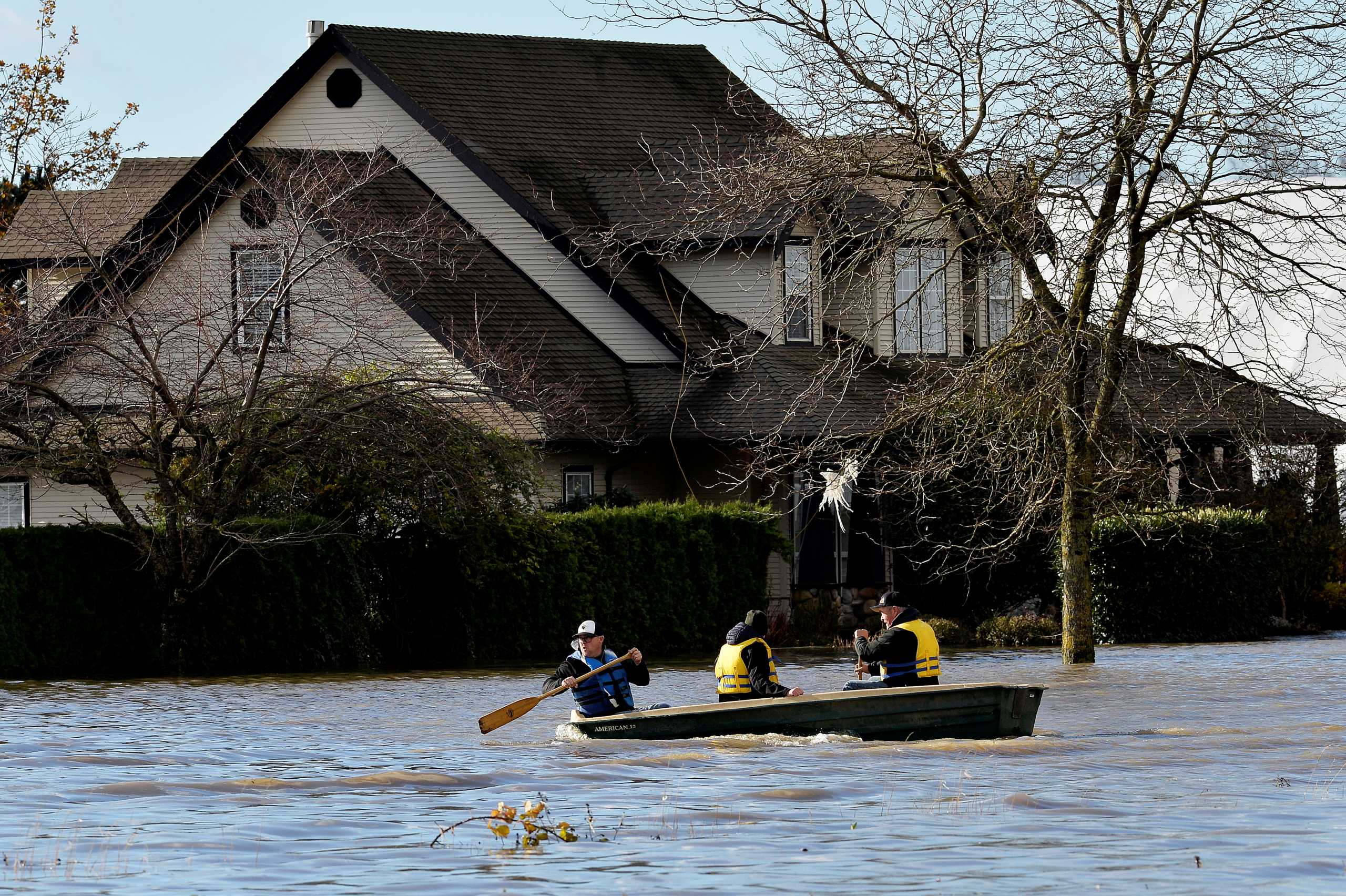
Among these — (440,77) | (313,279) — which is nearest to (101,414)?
(313,279)

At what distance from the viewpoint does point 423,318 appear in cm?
3206

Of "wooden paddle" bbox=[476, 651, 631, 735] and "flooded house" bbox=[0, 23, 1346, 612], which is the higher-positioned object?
"flooded house" bbox=[0, 23, 1346, 612]

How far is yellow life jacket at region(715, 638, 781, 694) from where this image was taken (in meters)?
18.2

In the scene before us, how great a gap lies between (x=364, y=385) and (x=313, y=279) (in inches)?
188

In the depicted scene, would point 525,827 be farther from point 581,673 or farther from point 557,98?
point 557,98

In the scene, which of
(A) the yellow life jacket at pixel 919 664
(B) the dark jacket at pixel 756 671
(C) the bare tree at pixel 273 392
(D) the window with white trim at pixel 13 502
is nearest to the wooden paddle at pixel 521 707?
(B) the dark jacket at pixel 756 671

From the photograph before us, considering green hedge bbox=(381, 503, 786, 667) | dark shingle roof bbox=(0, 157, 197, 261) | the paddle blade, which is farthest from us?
dark shingle roof bbox=(0, 157, 197, 261)

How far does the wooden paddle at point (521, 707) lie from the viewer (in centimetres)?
1814

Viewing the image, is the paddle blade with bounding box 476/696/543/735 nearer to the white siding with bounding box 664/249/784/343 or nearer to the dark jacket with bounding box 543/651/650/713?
the dark jacket with bounding box 543/651/650/713

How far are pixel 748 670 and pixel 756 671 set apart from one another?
0.08 meters

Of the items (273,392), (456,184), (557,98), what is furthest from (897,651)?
(557,98)

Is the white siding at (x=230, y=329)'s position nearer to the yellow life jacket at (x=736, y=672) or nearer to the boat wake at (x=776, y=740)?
the yellow life jacket at (x=736, y=672)

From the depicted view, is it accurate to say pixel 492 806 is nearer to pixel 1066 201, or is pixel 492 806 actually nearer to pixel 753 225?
pixel 1066 201

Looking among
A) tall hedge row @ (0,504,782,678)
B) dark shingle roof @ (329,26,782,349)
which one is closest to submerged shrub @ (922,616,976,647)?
tall hedge row @ (0,504,782,678)
